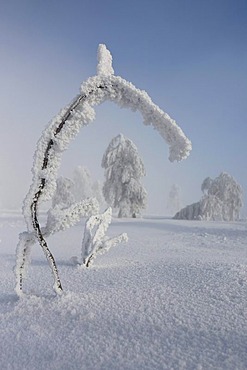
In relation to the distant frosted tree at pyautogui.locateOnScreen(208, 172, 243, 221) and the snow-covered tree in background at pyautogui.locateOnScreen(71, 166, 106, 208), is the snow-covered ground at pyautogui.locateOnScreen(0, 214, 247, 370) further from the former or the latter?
the snow-covered tree in background at pyautogui.locateOnScreen(71, 166, 106, 208)

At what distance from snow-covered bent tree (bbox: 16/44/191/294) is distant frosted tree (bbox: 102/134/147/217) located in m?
21.2

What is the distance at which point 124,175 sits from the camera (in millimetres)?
24359

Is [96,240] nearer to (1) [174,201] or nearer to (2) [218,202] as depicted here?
(2) [218,202]

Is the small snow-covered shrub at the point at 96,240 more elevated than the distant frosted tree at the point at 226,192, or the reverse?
the distant frosted tree at the point at 226,192

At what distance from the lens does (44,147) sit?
119 inches

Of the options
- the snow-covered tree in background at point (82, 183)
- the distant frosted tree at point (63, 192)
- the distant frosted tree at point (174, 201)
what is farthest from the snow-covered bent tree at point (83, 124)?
the distant frosted tree at point (174, 201)

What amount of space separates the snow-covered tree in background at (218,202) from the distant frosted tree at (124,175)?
561 centimetres

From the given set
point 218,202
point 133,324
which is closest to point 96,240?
point 133,324

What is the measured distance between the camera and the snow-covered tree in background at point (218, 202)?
1109 inches

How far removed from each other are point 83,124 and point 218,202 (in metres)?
27.1

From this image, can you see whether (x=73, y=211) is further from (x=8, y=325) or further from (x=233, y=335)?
(x=233, y=335)

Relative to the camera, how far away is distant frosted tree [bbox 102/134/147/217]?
24422 mm

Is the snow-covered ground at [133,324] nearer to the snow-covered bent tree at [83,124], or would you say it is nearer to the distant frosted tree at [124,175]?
the snow-covered bent tree at [83,124]

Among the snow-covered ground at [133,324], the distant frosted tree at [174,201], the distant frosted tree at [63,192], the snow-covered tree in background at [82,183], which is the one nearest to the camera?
the snow-covered ground at [133,324]
